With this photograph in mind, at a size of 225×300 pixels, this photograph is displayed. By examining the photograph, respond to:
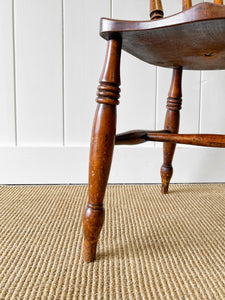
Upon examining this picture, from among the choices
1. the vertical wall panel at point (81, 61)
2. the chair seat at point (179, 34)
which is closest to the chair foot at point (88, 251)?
the chair seat at point (179, 34)

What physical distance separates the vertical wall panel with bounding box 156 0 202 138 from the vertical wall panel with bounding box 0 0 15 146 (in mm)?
495

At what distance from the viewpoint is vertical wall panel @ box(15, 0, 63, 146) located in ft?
3.28

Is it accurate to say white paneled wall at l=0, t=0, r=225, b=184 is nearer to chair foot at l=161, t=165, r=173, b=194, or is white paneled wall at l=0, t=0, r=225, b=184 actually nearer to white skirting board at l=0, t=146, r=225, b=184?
white skirting board at l=0, t=146, r=225, b=184

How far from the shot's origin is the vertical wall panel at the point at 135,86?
1.03 meters

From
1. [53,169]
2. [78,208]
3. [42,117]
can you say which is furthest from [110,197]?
[42,117]

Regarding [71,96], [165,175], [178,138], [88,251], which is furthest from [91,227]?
[71,96]

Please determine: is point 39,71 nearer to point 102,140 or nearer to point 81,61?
point 81,61

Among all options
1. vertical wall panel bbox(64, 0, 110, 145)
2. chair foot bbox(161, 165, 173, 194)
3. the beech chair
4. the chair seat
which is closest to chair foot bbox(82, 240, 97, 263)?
the beech chair

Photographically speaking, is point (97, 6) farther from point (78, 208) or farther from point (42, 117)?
point (78, 208)

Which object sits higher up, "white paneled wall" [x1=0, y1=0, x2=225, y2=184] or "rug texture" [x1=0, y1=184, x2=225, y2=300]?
"white paneled wall" [x1=0, y1=0, x2=225, y2=184]

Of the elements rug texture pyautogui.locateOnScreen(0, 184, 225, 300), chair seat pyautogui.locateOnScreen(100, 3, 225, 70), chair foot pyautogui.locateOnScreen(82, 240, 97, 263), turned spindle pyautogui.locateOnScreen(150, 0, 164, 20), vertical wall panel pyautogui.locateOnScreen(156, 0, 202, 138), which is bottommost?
rug texture pyautogui.locateOnScreen(0, 184, 225, 300)

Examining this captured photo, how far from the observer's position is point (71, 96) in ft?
3.40

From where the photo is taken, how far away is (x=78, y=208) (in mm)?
789

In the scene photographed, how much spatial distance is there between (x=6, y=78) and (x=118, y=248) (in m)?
0.71
